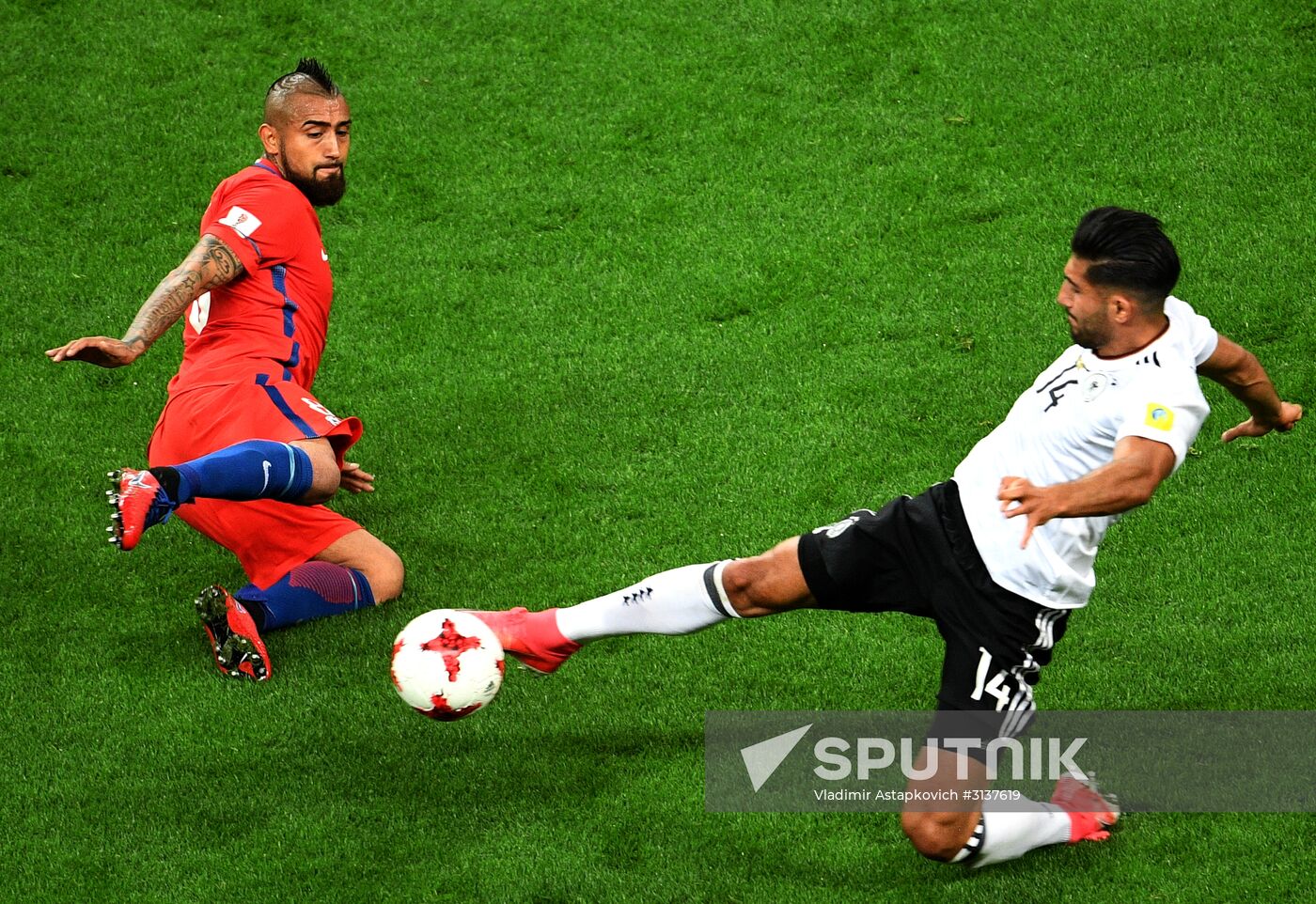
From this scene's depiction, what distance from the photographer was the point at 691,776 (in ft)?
16.3

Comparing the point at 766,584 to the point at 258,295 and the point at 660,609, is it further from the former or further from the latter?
the point at 258,295

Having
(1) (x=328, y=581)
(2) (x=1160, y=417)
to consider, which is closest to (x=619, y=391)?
(1) (x=328, y=581)

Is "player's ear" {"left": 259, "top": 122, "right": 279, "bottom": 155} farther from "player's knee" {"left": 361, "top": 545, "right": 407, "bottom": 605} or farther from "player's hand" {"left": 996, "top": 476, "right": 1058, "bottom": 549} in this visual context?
"player's hand" {"left": 996, "top": 476, "right": 1058, "bottom": 549}

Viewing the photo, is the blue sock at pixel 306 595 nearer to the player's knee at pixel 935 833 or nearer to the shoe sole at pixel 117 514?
the shoe sole at pixel 117 514

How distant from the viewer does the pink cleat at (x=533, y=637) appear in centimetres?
491

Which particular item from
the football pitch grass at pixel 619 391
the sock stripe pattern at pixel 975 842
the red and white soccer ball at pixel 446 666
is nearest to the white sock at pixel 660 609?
the red and white soccer ball at pixel 446 666

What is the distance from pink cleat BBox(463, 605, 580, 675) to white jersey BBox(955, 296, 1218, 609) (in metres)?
1.48

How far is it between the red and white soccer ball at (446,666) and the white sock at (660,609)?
0.32 meters

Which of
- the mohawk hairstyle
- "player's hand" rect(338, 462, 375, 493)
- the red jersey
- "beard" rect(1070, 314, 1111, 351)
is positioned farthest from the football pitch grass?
the mohawk hairstyle

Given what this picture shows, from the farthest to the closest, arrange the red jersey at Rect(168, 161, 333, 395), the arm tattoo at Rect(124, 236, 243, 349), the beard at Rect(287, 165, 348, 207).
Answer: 1. the beard at Rect(287, 165, 348, 207)
2. the red jersey at Rect(168, 161, 333, 395)
3. the arm tattoo at Rect(124, 236, 243, 349)

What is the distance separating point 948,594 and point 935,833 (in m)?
0.71

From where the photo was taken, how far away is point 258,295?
225 inches

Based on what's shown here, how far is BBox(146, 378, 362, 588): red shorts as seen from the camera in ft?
18.1

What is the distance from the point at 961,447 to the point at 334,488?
2893 millimetres
